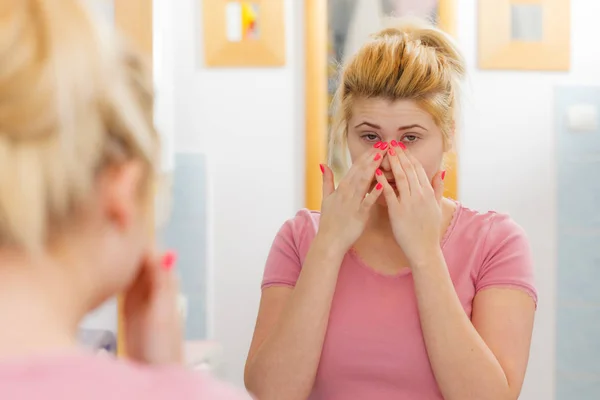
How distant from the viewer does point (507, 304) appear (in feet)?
3.11

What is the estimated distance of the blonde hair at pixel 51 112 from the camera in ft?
1.23

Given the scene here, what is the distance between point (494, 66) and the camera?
73.0 inches

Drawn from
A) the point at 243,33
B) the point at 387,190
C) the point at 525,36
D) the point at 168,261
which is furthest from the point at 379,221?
the point at 525,36

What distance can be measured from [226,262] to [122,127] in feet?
5.01

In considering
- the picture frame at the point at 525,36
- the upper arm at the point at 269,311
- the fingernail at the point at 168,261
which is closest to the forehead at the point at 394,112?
the upper arm at the point at 269,311

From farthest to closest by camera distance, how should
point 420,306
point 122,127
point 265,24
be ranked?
point 265,24, point 420,306, point 122,127

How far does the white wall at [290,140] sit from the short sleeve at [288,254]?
0.81m

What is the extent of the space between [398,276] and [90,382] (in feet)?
2.25

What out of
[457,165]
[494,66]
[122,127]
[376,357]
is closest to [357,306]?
[376,357]

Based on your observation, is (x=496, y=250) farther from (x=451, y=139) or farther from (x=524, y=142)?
(x=524, y=142)

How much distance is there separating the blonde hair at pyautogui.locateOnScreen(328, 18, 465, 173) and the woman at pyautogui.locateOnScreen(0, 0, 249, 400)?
0.60 metres

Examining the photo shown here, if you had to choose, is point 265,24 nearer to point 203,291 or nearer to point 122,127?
point 203,291

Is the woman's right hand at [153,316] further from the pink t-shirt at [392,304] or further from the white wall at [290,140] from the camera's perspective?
the white wall at [290,140]

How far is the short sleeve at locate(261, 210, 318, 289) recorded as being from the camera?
104 centimetres
